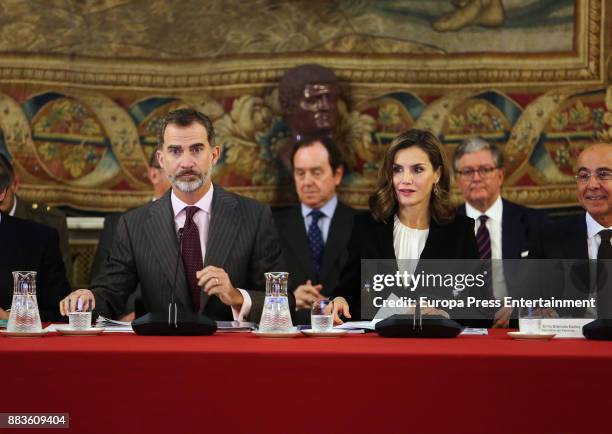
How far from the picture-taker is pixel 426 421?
2.78 m

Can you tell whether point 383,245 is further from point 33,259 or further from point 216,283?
point 33,259

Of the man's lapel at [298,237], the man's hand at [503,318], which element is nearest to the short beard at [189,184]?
the man's hand at [503,318]

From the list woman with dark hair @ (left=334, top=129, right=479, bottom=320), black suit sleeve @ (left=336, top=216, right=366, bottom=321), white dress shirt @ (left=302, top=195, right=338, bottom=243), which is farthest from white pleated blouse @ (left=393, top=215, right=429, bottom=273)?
white dress shirt @ (left=302, top=195, right=338, bottom=243)

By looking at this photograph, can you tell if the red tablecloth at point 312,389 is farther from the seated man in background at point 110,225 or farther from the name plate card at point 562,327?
the seated man in background at point 110,225

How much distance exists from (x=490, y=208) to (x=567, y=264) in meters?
1.98

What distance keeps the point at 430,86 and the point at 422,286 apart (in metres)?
3.39

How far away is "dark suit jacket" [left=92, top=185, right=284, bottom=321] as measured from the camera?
425cm

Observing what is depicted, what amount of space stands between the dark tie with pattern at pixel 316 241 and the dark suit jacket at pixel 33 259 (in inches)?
61.5

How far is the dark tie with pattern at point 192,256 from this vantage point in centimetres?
427

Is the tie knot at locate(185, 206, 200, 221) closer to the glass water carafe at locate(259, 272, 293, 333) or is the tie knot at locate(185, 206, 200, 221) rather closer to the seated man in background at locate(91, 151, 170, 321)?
the glass water carafe at locate(259, 272, 293, 333)

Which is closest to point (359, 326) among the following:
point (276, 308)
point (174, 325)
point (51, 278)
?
point (276, 308)

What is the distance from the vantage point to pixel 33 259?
4.86 metres

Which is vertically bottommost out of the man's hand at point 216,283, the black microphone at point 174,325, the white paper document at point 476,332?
the white paper document at point 476,332

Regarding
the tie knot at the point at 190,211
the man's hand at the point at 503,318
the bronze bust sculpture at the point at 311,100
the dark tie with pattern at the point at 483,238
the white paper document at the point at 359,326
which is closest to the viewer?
the white paper document at the point at 359,326
